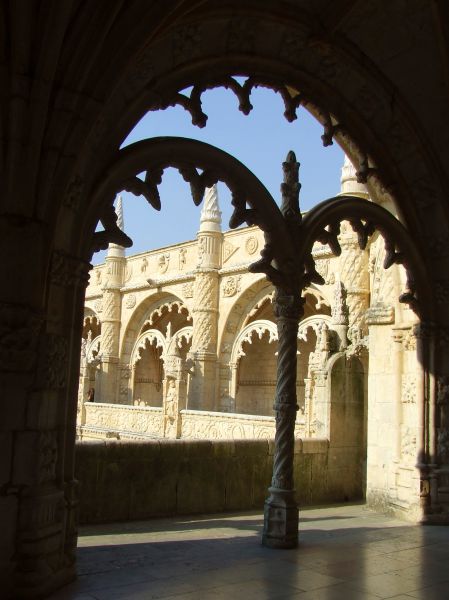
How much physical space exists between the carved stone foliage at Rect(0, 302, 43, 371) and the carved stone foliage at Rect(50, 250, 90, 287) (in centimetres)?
38

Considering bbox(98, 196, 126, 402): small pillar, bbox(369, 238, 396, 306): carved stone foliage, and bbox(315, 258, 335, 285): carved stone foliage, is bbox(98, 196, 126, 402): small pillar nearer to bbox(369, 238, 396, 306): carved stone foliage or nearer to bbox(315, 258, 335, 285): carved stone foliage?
bbox(315, 258, 335, 285): carved stone foliage

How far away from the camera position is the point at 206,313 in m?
17.8

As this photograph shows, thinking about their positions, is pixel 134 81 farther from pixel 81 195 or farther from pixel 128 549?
pixel 128 549

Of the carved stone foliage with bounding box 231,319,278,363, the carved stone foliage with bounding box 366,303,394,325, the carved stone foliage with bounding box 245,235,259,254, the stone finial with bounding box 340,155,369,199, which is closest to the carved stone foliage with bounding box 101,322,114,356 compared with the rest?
the carved stone foliage with bounding box 231,319,278,363

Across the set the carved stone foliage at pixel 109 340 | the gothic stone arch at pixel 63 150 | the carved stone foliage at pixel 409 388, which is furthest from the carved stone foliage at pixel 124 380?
the gothic stone arch at pixel 63 150

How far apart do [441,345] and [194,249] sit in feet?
45.3

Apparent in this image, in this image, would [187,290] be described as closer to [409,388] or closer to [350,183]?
[350,183]

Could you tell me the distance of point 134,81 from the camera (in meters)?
4.14

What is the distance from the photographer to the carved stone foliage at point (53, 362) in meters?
3.38

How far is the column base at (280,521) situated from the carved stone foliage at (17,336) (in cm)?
229

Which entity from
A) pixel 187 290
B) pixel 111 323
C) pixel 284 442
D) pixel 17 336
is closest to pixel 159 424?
pixel 187 290

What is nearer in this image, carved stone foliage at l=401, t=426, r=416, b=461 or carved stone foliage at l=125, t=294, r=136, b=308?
carved stone foliage at l=401, t=426, r=416, b=461

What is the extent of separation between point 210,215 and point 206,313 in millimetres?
2652

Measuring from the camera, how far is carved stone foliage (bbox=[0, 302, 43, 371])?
10.4ft
